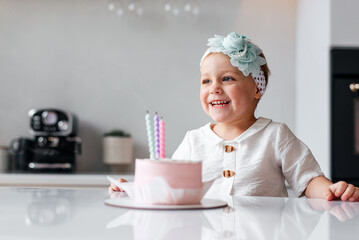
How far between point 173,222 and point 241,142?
819 mm

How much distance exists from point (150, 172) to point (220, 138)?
2.23 ft

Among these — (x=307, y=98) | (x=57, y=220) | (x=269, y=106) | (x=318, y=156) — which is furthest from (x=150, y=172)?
(x=269, y=106)

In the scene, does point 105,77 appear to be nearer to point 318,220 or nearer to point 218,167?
point 218,167

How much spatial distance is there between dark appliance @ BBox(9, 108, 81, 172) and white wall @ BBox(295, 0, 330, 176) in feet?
4.00

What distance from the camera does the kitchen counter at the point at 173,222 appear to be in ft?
1.57

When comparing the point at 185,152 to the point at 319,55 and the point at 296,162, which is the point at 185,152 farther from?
the point at 319,55

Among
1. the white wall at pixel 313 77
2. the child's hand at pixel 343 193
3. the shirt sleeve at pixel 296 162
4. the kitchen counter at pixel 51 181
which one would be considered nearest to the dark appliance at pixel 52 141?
the kitchen counter at pixel 51 181

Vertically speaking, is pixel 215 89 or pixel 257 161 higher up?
pixel 215 89

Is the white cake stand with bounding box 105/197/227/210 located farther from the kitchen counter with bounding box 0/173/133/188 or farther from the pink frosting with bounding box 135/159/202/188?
the kitchen counter with bounding box 0/173/133/188

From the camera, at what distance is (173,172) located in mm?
695

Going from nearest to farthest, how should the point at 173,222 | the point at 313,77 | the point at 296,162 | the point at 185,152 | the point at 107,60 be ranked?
1. the point at 173,222
2. the point at 296,162
3. the point at 185,152
4. the point at 313,77
5. the point at 107,60

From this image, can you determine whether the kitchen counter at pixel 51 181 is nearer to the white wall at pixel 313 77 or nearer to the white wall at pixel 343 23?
the white wall at pixel 313 77

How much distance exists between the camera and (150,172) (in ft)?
2.31

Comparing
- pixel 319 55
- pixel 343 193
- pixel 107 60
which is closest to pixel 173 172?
pixel 343 193
